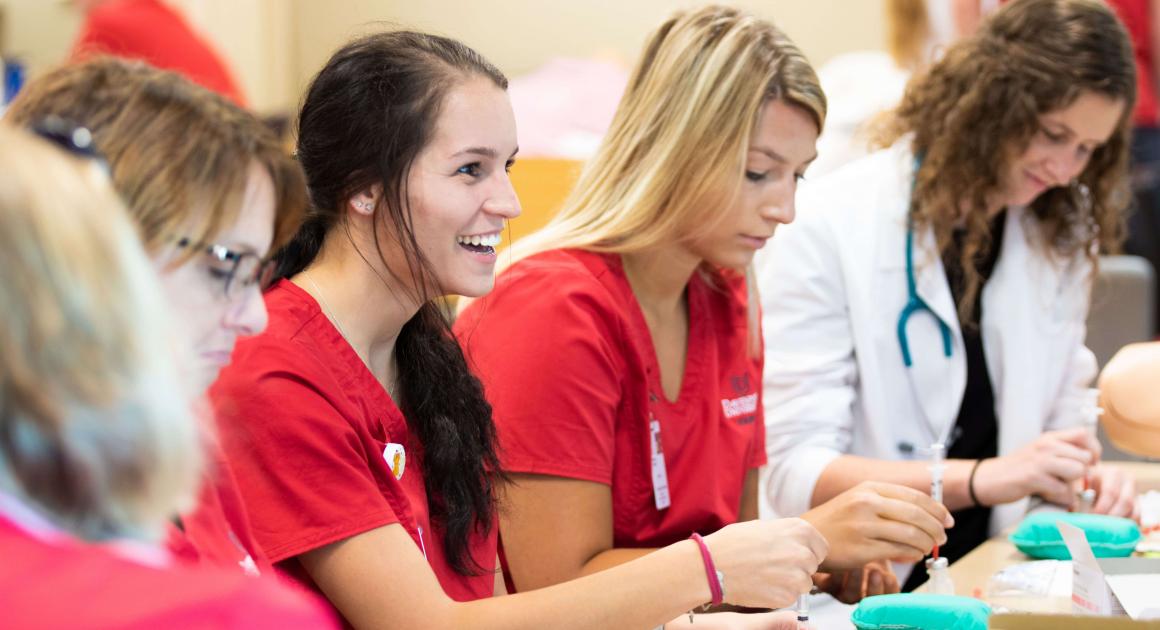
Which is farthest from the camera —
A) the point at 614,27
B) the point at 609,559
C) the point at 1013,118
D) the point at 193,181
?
the point at 614,27

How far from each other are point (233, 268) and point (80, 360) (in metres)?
0.32

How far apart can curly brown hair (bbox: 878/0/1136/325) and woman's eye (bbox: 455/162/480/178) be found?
1.09 m

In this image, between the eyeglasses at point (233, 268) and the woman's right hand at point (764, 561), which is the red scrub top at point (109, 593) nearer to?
the eyeglasses at point (233, 268)

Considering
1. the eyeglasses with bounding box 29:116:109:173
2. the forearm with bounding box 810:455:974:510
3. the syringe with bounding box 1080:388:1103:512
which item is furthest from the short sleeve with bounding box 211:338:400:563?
the syringe with bounding box 1080:388:1103:512

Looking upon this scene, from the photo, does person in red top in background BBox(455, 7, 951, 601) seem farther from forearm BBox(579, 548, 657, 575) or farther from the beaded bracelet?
the beaded bracelet

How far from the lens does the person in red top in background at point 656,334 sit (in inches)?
65.1

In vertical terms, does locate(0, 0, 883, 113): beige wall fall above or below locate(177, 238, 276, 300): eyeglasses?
below

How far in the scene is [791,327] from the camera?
2256mm

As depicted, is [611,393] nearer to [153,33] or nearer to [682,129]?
[682,129]

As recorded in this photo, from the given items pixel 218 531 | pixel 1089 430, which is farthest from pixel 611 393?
pixel 1089 430

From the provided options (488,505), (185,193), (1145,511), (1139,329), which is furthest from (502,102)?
(1139,329)

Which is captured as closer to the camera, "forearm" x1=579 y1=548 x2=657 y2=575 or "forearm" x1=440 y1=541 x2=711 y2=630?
"forearm" x1=440 y1=541 x2=711 y2=630

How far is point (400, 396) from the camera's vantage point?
60.0 inches

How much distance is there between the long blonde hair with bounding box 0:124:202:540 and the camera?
2.08ft
